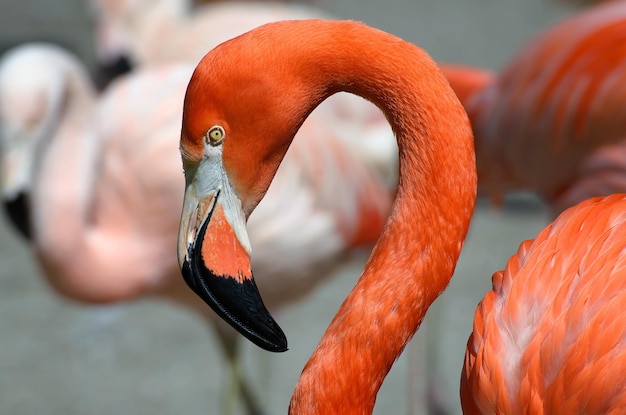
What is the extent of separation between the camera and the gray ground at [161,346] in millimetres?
3646

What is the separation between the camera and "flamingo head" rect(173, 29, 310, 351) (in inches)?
55.7

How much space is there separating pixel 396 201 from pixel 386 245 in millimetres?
71

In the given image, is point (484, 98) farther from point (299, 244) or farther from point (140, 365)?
point (140, 365)

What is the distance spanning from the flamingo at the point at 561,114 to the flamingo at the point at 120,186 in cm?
50

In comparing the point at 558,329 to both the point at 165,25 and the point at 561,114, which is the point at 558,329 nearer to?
the point at 561,114

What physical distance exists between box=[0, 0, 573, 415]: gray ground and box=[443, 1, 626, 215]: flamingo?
67 centimetres

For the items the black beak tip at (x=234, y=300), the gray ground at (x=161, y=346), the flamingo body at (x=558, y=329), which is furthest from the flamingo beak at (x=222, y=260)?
the gray ground at (x=161, y=346)

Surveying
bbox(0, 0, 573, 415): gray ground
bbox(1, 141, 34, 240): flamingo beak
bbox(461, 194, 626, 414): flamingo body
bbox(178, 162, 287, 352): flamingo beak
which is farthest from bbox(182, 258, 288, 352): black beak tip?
bbox(0, 0, 573, 415): gray ground

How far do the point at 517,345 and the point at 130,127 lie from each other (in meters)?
1.58

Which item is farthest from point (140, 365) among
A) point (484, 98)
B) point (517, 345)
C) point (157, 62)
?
point (517, 345)

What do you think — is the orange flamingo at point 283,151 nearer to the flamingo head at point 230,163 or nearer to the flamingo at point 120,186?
the flamingo head at point 230,163

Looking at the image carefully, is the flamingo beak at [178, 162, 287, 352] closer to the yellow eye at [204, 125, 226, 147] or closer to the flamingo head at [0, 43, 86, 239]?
the yellow eye at [204, 125, 226, 147]

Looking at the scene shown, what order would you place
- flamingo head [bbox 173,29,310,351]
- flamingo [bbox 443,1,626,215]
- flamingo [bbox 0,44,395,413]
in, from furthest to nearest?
flamingo [bbox 0,44,395,413], flamingo [bbox 443,1,626,215], flamingo head [bbox 173,29,310,351]

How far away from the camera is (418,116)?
58.3 inches
